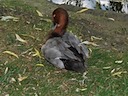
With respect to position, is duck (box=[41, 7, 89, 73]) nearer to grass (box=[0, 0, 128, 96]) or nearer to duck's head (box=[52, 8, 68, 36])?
duck's head (box=[52, 8, 68, 36])

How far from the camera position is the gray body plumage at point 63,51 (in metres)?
5.84

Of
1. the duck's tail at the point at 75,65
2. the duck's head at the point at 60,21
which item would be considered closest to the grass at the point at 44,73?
the duck's tail at the point at 75,65

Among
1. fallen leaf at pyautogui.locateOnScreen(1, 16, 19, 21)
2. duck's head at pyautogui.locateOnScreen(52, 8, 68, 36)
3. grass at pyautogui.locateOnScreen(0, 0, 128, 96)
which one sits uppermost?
duck's head at pyautogui.locateOnScreen(52, 8, 68, 36)

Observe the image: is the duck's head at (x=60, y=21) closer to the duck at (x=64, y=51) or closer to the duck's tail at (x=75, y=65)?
the duck at (x=64, y=51)

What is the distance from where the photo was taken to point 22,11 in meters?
7.79

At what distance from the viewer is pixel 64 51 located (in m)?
5.91

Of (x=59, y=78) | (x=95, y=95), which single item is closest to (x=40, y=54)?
(x=59, y=78)

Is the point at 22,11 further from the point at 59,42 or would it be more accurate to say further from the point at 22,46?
the point at 59,42

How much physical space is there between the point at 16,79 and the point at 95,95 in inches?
38.7

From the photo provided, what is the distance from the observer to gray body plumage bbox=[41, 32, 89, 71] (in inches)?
230

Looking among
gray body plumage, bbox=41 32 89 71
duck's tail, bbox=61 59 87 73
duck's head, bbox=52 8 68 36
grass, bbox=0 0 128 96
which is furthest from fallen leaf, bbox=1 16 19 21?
duck's tail, bbox=61 59 87 73

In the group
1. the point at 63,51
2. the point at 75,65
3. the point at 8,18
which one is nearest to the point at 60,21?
the point at 63,51

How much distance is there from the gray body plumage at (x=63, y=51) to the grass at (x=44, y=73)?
0.45 ft

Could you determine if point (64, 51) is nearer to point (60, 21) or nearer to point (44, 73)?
point (44, 73)
